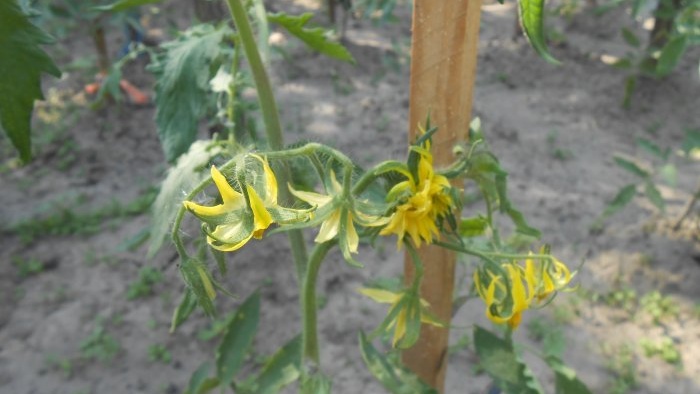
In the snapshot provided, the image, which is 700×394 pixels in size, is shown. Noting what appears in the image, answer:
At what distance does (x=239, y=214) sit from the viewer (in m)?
0.56

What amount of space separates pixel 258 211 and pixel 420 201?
8.7 inches

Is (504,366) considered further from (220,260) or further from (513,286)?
(220,260)

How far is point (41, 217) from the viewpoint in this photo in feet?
7.55

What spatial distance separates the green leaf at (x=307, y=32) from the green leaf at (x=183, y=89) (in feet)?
0.39

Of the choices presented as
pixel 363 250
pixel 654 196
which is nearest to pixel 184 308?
pixel 363 250

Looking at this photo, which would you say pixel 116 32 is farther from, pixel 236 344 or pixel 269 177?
pixel 269 177

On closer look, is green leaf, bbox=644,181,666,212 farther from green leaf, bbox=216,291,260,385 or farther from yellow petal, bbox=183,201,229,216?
yellow petal, bbox=183,201,229,216

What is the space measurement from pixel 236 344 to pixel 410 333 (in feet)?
1.47

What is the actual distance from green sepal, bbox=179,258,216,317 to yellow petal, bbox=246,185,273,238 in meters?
0.13

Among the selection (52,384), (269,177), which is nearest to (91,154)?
(52,384)

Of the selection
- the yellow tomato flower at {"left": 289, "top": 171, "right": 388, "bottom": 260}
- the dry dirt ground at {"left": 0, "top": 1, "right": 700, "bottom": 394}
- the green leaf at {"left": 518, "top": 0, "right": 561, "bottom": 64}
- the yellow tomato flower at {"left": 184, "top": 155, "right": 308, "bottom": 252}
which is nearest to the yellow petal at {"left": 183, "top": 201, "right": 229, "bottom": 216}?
the yellow tomato flower at {"left": 184, "top": 155, "right": 308, "bottom": 252}

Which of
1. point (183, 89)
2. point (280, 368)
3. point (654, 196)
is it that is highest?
point (183, 89)

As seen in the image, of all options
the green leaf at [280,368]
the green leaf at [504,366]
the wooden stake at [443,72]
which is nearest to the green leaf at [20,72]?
the wooden stake at [443,72]

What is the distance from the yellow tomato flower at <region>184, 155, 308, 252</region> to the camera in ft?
1.77
